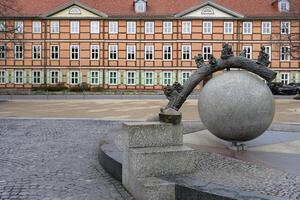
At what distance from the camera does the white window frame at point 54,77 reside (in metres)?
56.4

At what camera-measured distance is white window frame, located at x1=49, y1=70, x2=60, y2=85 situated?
5641 centimetres

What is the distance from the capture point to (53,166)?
9.66 meters

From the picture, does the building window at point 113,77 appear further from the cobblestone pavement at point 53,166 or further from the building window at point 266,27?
the cobblestone pavement at point 53,166

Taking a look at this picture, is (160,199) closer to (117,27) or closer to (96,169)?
(96,169)

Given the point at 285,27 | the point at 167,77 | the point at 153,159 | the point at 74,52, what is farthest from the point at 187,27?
the point at 153,159

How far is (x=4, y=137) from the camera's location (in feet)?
46.9

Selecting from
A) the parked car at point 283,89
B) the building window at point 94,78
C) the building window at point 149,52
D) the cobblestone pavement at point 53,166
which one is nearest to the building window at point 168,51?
the building window at point 149,52

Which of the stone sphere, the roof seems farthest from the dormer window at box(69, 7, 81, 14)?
the stone sphere

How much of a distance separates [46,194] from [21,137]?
7583 mm

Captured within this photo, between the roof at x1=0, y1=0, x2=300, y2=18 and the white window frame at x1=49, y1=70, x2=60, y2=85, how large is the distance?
7.60 m

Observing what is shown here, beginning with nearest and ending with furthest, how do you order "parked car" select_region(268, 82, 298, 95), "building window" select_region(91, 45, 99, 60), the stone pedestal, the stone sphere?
1. the stone pedestal
2. the stone sphere
3. "parked car" select_region(268, 82, 298, 95)
4. "building window" select_region(91, 45, 99, 60)

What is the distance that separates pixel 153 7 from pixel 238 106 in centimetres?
4940

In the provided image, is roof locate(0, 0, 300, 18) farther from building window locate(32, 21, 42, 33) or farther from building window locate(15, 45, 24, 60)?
building window locate(15, 45, 24, 60)

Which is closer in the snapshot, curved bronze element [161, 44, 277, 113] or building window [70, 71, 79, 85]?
curved bronze element [161, 44, 277, 113]
